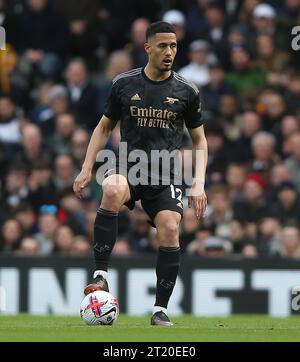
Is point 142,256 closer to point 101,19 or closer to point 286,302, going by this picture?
point 286,302

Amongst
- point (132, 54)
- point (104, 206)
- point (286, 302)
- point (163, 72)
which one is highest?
point (132, 54)

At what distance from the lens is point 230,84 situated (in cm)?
1770

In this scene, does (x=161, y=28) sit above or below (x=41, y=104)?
below

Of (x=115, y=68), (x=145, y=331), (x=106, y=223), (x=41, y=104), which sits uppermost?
(x=115, y=68)

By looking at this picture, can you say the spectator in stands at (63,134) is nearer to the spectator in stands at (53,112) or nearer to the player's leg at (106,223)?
the spectator in stands at (53,112)

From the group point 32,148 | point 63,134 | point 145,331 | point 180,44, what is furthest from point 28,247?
point 145,331

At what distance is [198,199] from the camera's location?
33.9 feet

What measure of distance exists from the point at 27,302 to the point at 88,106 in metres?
3.94

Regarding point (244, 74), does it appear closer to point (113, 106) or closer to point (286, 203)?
point (286, 203)

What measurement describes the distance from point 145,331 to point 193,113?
1.98m

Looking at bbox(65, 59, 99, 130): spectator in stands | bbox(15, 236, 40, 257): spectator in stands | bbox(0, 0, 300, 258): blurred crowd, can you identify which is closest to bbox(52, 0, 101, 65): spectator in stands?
bbox(0, 0, 300, 258): blurred crowd

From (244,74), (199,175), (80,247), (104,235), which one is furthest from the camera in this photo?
(244,74)
